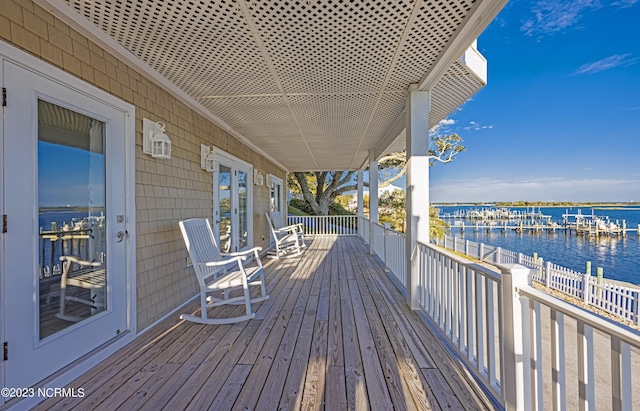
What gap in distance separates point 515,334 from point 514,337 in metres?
0.02

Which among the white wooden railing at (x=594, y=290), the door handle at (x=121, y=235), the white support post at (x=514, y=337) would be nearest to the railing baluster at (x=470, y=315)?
the white support post at (x=514, y=337)

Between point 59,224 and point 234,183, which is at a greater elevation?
point 234,183

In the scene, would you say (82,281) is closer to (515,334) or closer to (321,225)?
(515,334)

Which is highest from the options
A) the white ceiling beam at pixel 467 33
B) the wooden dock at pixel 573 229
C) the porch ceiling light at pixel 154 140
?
the white ceiling beam at pixel 467 33

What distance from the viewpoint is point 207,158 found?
419 centimetres

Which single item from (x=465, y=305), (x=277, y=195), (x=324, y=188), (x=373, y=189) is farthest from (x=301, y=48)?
(x=324, y=188)

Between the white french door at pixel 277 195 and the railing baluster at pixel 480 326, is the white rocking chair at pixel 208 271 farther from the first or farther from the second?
the white french door at pixel 277 195

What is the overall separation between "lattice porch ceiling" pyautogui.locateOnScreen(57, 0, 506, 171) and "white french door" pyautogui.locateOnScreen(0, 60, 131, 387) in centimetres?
62

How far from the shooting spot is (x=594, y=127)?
29219mm

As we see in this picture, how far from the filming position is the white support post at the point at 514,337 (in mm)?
1458

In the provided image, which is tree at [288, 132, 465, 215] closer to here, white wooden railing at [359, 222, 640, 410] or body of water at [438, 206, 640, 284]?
white wooden railing at [359, 222, 640, 410]

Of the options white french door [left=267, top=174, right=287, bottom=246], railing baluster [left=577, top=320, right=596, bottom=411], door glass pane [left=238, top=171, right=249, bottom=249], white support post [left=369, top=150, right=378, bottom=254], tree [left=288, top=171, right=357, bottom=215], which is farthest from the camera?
tree [left=288, top=171, right=357, bottom=215]

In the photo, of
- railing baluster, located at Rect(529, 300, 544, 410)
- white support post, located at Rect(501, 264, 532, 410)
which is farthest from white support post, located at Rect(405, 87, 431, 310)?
railing baluster, located at Rect(529, 300, 544, 410)

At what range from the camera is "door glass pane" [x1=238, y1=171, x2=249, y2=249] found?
5856 millimetres
